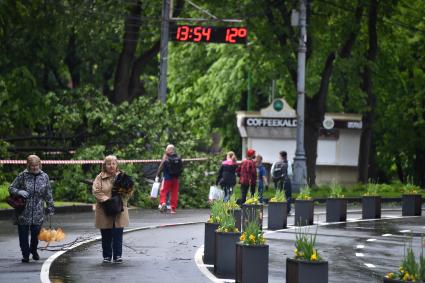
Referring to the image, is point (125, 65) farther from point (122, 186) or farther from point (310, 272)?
point (310, 272)

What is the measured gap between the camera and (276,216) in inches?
1038

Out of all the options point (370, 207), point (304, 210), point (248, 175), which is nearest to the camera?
point (304, 210)

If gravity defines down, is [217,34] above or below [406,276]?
above

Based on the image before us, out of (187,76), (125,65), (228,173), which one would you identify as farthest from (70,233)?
(187,76)

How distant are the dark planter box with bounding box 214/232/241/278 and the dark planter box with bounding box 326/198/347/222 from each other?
42.6 feet

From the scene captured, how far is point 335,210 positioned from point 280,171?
2.54 m

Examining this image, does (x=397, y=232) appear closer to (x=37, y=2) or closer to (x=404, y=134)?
(x=37, y=2)

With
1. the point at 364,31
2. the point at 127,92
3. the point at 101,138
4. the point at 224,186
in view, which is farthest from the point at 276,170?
the point at 364,31

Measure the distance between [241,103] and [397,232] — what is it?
31.9 m

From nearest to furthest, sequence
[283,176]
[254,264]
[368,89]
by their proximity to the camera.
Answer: [254,264]
[283,176]
[368,89]

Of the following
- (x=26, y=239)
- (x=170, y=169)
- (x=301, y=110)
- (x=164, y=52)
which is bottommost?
(x=26, y=239)

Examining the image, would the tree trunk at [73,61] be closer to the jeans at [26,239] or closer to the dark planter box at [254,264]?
the jeans at [26,239]

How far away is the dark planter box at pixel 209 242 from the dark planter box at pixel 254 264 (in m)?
3.10

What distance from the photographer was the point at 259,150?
4741cm
